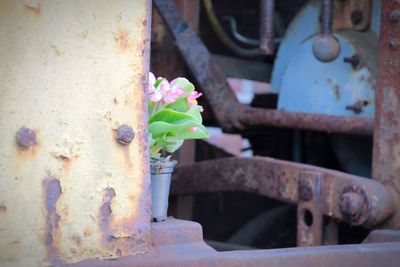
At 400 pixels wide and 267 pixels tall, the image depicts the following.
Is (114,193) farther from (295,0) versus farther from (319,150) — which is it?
(295,0)

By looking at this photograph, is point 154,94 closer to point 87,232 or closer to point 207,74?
point 87,232

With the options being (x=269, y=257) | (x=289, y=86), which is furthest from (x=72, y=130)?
(x=289, y=86)

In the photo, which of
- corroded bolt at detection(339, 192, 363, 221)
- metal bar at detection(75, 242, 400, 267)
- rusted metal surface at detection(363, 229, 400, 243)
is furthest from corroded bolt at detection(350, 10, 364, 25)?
metal bar at detection(75, 242, 400, 267)

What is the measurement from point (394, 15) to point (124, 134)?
1008 mm

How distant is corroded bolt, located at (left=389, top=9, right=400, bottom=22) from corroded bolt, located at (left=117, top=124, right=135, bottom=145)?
0.98m

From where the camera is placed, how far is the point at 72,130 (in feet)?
4.81

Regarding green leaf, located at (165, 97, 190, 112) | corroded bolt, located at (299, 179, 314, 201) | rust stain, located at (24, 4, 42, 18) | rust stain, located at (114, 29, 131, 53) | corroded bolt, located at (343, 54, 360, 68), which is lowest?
corroded bolt, located at (299, 179, 314, 201)

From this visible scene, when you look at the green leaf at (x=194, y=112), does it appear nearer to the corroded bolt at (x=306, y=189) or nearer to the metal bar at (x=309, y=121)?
the corroded bolt at (x=306, y=189)

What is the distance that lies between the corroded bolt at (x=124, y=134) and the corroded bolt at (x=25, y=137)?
167 millimetres

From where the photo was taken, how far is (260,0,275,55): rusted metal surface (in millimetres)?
2834

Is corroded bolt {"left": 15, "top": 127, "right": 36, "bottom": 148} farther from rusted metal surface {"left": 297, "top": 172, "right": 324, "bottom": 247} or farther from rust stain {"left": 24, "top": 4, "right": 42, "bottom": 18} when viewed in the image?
rusted metal surface {"left": 297, "top": 172, "right": 324, "bottom": 247}

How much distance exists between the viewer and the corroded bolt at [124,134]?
150 centimetres

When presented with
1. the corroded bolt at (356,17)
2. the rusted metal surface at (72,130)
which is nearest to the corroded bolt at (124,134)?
the rusted metal surface at (72,130)

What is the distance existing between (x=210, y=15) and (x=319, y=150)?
0.74 meters
